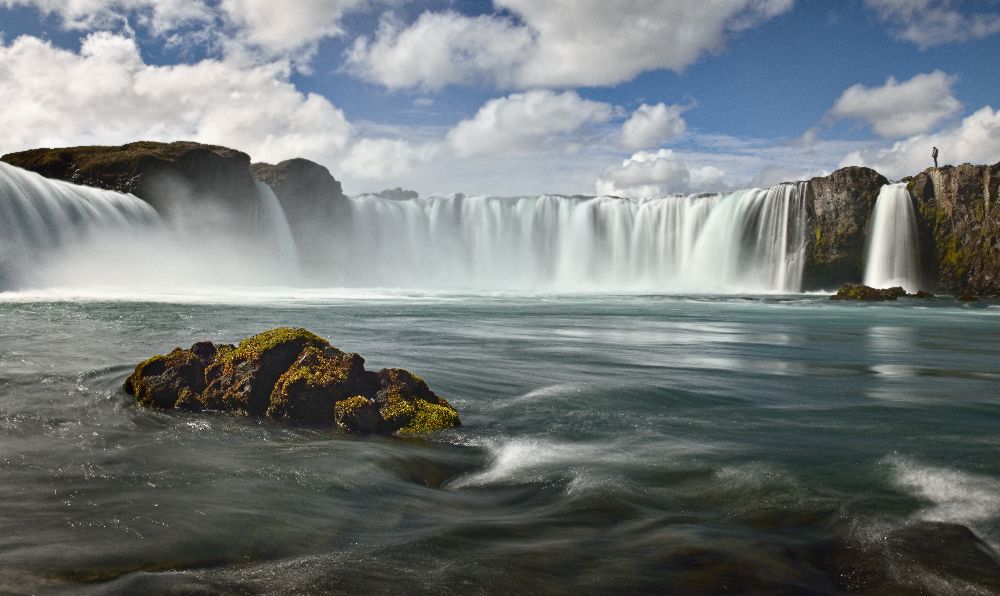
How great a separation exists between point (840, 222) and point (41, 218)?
181 ft

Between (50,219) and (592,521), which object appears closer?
(592,521)

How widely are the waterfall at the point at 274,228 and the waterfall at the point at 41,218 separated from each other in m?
19.3

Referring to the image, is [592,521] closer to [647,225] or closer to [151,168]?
[151,168]

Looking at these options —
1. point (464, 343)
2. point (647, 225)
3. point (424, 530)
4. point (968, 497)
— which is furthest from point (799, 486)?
point (647, 225)

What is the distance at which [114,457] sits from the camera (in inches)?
253

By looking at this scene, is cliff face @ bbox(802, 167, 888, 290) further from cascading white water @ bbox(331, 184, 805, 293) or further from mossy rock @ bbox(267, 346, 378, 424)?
mossy rock @ bbox(267, 346, 378, 424)

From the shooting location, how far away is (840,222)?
183 feet

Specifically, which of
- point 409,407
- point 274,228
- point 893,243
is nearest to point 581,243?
point 893,243

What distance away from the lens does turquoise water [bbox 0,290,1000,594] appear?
14.0ft

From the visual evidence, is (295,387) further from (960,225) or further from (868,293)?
(960,225)

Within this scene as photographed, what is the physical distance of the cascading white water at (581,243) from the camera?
196ft

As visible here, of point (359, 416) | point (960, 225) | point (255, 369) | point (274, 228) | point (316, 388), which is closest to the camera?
point (359, 416)

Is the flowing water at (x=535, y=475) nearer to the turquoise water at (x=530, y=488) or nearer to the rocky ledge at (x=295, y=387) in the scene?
the turquoise water at (x=530, y=488)

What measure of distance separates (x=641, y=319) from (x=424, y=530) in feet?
79.9
